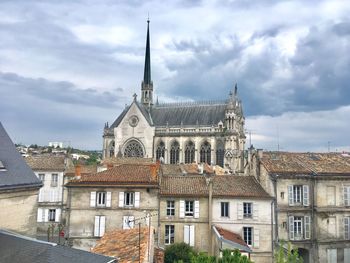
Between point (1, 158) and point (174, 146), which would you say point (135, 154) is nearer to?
point (174, 146)

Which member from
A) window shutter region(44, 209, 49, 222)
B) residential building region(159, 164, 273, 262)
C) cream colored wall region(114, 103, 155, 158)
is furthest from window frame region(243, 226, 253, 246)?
cream colored wall region(114, 103, 155, 158)

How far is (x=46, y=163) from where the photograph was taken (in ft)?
125

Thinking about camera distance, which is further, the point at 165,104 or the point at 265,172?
the point at 165,104

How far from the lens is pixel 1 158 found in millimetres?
15133

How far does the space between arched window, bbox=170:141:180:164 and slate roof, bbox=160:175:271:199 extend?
42.4 metres

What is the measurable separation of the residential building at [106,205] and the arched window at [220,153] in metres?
41.5

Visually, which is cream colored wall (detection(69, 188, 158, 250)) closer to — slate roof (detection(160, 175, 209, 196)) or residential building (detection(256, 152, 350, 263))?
slate roof (detection(160, 175, 209, 196))

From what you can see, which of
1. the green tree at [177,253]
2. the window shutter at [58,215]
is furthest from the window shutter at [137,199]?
the window shutter at [58,215]

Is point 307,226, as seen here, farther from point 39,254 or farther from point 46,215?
point 46,215

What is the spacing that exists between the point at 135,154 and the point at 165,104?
13.1 metres

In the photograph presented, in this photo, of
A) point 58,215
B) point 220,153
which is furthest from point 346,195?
point 220,153

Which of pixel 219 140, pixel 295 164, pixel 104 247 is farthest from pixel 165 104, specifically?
pixel 104 247

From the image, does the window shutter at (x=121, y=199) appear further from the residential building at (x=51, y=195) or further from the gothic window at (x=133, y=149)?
the gothic window at (x=133, y=149)

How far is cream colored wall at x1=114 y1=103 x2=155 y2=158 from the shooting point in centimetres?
7181
